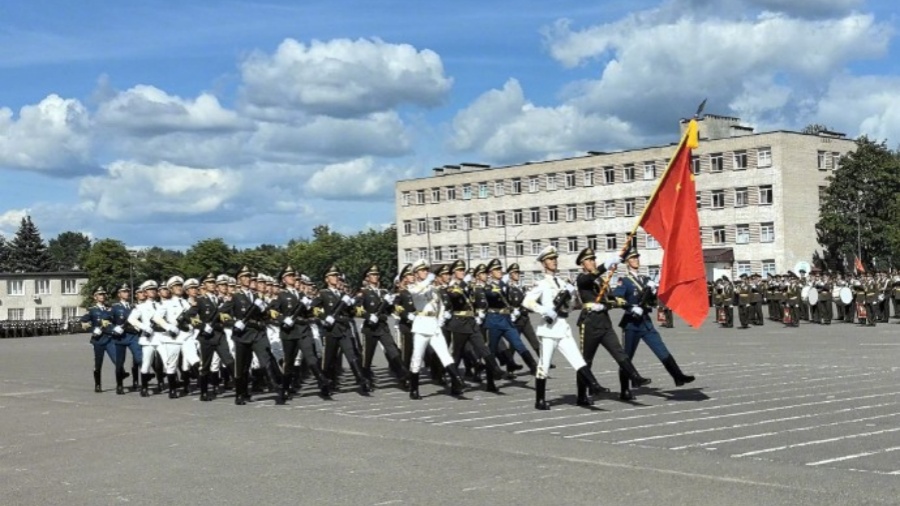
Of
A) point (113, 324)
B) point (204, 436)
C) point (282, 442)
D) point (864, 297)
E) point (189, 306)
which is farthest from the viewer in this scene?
point (864, 297)

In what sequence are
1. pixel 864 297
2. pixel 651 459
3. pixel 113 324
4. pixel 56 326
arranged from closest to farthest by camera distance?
pixel 651 459 → pixel 113 324 → pixel 864 297 → pixel 56 326

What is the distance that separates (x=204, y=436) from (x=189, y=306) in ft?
22.1

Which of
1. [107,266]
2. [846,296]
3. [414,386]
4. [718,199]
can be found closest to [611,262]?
[414,386]

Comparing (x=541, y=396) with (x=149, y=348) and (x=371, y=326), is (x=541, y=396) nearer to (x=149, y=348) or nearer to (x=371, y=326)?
(x=371, y=326)

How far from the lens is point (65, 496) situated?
387 inches

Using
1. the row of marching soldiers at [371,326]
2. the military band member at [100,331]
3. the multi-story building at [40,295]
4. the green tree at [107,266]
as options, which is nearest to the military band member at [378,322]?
the row of marching soldiers at [371,326]

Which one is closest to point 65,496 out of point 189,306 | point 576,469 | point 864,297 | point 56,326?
point 576,469

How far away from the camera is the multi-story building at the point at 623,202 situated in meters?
83.2

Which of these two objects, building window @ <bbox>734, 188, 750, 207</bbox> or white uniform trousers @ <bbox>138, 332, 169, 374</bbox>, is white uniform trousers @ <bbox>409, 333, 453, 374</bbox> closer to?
white uniform trousers @ <bbox>138, 332, 169, 374</bbox>

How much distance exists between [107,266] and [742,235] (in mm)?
60692

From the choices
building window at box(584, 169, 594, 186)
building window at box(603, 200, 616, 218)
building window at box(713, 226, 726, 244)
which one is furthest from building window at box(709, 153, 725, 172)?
building window at box(584, 169, 594, 186)

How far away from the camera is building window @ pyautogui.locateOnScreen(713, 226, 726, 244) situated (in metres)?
87.4

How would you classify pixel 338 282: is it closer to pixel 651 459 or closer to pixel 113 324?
pixel 113 324

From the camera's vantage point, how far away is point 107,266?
381 feet
